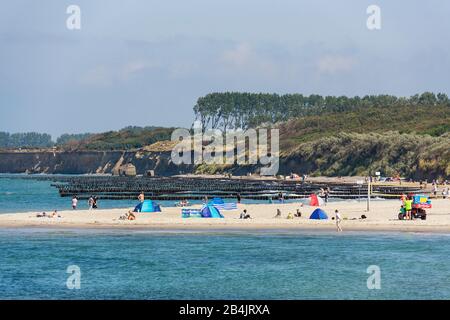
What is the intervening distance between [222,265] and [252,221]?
56.3 ft

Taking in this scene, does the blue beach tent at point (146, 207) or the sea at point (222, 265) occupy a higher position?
the blue beach tent at point (146, 207)

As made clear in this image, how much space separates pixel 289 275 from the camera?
38.2 m

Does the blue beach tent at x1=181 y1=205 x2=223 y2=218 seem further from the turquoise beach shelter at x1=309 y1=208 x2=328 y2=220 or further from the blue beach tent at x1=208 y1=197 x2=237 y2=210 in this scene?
the turquoise beach shelter at x1=309 y1=208 x2=328 y2=220

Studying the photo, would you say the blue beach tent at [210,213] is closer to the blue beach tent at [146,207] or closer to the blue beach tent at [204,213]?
the blue beach tent at [204,213]

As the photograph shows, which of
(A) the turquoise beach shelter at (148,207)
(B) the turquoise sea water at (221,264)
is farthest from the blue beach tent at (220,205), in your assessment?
(B) the turquoise sea water at (221,264)

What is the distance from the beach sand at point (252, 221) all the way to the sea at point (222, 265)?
7.39 feet

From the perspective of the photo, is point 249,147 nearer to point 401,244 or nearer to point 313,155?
point 313,155

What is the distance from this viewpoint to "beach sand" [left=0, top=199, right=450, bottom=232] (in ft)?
177

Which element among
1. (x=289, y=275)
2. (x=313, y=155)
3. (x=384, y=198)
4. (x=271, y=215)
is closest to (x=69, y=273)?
(x=289, y=275)

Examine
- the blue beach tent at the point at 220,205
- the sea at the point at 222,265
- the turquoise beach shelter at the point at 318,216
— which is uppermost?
the blue beach tent at the point at 220,205

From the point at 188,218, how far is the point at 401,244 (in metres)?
17.7

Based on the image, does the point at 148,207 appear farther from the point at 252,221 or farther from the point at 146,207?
the point at 252,221

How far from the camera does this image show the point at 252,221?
57.7 meters

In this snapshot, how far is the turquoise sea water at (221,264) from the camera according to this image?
113ft
